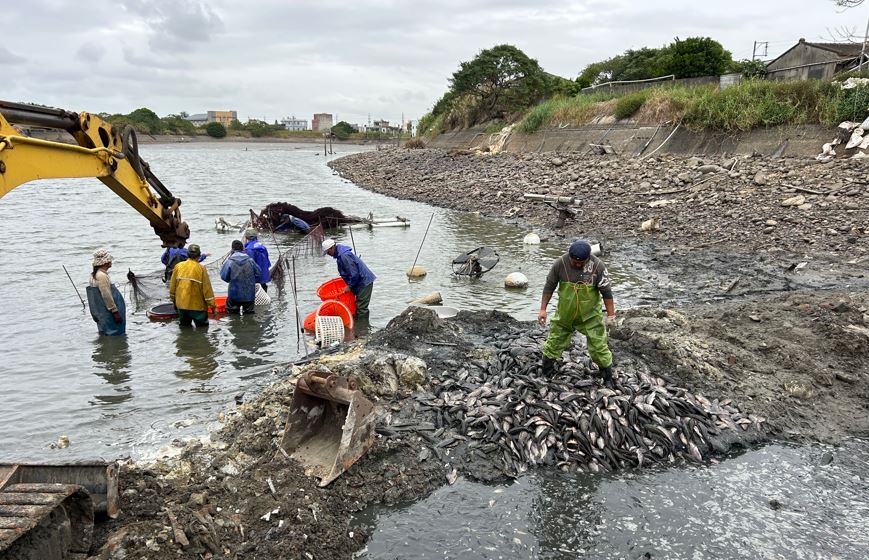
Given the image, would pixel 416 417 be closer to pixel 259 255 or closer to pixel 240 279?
pixel 240 279

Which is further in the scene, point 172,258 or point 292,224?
point 292,224

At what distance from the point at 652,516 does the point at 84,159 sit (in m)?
7.80

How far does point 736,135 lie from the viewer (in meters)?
22.3

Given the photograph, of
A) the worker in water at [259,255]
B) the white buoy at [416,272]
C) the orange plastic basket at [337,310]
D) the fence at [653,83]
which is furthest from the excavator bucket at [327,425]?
the fence at [653,83]

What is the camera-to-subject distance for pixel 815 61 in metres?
29.1

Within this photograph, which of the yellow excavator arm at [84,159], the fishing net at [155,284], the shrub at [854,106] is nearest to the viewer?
the yellow excavator arm at [84,159]

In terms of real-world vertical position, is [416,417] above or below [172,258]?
below

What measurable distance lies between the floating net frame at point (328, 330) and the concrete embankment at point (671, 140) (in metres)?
18.2

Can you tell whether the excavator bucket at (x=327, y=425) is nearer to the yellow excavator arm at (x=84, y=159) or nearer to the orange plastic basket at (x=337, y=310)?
the yellow excavator arm at (x=84, y=159)

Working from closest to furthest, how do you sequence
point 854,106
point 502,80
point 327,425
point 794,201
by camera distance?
point 327,425, point 794,201, point 854,106, point 502,80

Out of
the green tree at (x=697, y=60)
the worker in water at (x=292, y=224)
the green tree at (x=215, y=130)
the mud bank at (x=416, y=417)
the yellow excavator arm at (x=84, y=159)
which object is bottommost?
the mud bank at (x=416, y=417)

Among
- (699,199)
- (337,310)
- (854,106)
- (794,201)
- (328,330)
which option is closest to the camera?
(328,330)

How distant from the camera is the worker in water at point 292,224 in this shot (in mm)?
22016

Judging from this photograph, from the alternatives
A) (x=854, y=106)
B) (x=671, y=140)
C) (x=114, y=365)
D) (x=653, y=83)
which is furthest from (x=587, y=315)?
(x=653, y=83)
